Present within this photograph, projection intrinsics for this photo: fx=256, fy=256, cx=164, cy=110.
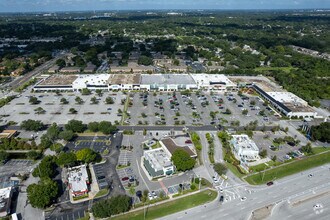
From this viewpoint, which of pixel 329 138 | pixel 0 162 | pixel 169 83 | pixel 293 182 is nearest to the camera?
pixel 293 182

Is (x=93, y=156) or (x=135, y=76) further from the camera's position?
(x=135, y=76)

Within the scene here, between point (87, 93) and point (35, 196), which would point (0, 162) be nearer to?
point (35, 196)

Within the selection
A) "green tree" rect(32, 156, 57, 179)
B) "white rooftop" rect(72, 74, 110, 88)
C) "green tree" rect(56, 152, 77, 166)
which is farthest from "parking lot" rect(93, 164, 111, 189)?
"white rooftop" rect(72, 74, 110, 88)

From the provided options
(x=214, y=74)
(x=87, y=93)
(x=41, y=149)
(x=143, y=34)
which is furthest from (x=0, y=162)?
(x=143, y=34)

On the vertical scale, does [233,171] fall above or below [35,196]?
below

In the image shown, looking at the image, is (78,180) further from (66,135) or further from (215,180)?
(215,180)

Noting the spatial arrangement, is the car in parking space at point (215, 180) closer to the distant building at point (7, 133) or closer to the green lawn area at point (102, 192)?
the green lawn area at point (102, 192)

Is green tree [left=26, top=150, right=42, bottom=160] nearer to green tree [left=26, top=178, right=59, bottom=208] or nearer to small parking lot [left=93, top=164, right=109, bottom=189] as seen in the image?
small parking lot [left=93, top=164, right=109, bottom=189]

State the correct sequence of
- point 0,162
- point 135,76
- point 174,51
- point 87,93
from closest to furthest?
point 0,162 < point 87,93 < point 135,76 < point 174,51
